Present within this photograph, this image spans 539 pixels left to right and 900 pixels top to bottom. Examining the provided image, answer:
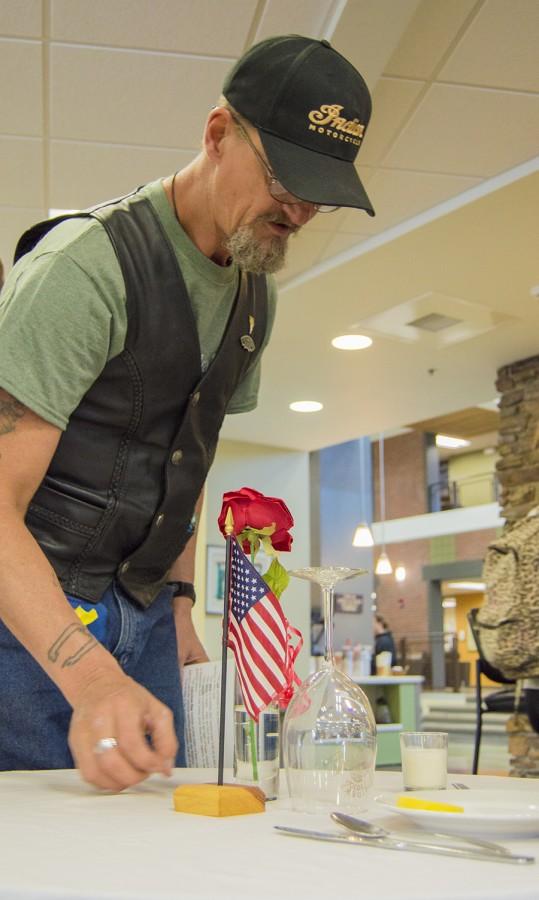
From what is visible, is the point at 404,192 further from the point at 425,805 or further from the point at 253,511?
the point at 425,805

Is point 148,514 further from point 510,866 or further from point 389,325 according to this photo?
point 389,325

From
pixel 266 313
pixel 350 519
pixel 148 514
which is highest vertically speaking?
pixel 350 519

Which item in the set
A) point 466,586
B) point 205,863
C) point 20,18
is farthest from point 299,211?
point 466,586

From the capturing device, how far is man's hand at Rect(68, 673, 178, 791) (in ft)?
2.99

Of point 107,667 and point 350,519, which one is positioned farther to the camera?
point 350,519

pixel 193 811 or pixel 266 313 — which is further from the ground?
pixel 266 313

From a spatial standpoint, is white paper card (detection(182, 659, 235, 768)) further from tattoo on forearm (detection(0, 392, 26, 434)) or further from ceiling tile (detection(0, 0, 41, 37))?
ceiling tile (detection(0, 0, 41, 37))

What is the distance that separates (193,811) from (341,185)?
0.80 meters

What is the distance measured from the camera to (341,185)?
1293 mm

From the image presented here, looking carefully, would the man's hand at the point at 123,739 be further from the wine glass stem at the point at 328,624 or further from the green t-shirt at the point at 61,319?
the green t-shirt at the point at 61,319

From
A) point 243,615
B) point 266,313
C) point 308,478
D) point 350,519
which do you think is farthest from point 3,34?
point 350,519

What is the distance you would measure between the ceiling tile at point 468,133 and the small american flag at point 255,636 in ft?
9.73

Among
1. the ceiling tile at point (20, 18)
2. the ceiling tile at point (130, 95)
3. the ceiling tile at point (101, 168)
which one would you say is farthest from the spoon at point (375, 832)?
the ceiling tile at point (101, 168)

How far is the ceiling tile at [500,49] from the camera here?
10.4 ft
